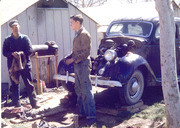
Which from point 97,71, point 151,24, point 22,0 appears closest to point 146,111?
point 97,71

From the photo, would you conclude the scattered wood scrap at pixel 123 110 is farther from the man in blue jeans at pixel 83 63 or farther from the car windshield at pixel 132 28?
the car windshield at pixel 132 28

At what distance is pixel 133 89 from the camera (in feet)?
19.2

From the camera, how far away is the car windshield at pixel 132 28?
6.96m

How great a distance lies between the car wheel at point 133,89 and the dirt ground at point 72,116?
0.32 m

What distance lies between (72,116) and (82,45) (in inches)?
65.6

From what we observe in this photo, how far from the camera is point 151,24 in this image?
693cm

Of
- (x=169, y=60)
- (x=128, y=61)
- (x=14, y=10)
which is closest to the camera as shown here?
(x=169, y=60)

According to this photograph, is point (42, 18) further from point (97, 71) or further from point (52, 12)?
point (97, 71)

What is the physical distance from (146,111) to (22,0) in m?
5.77

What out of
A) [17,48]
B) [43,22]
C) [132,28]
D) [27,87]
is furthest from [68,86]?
[43,22]

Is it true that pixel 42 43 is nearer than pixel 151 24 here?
No

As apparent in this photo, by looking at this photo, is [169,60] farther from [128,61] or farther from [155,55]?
[155,55]

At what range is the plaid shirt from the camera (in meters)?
4.84

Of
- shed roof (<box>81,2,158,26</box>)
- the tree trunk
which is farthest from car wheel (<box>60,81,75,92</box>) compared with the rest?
shed roof (<box>81,2,158,26</box>)
